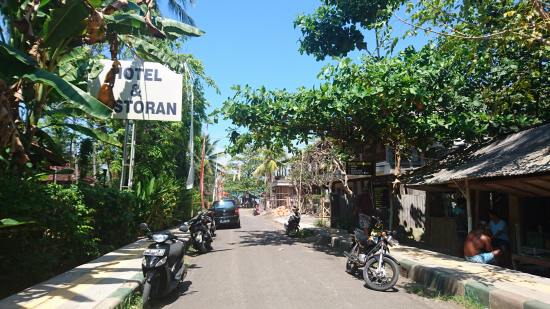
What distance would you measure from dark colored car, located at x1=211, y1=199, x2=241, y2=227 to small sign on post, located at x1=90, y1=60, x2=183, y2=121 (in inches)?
469

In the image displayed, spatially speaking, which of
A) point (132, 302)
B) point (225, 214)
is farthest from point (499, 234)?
point (225, 214)

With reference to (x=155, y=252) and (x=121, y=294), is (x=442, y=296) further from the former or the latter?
(x=121, y=294)

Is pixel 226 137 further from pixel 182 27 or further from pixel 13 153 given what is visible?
pixel 13 153

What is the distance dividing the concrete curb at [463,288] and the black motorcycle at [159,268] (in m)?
4.72

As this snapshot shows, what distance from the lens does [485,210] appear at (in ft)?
44.9

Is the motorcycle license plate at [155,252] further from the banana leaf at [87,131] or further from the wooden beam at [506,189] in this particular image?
the wooden beam at [506,189]

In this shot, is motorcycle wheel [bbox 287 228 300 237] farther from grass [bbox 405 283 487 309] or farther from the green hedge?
grass [bbox 405 283 487 309]

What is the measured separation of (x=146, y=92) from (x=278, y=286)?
6.93m

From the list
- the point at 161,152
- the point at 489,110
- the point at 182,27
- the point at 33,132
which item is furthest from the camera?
the point at 161,152

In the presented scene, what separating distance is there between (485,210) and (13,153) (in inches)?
489

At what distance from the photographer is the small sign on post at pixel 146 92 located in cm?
1233

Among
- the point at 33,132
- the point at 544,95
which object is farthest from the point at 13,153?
the point at 544,95

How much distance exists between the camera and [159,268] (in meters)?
6.91

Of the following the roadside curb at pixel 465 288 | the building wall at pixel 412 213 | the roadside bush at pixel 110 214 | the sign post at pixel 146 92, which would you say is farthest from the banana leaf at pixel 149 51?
the building wall at pixel 412 213
